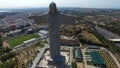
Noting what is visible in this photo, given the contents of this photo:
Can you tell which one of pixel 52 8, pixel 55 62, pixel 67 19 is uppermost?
pixel 52 8

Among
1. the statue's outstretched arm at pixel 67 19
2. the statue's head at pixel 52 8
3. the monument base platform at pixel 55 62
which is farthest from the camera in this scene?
the monument base platform at pixel 55 62

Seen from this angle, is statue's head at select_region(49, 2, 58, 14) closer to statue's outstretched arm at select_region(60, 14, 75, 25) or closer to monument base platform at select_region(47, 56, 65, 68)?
statue's outstretched arm at select_region(60, 14, 75, 25)

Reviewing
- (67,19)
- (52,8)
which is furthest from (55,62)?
(52,8)

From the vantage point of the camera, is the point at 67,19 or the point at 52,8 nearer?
the point at 52,8

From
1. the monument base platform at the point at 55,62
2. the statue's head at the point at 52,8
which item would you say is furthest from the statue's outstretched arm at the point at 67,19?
the monument base platform at the point at 55,62

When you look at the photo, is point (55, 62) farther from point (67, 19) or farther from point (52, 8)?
point (52, 8)

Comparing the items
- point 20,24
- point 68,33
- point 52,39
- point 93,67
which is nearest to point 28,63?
point 93,67

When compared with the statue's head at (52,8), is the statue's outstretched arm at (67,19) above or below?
Answer: below

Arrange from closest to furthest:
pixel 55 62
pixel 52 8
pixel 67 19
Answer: pixel 52 8
pixel 67 19
pixel 55 62

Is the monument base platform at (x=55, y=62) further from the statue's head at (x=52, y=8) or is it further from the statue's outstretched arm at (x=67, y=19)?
the statue's head at (x=52, y=8)

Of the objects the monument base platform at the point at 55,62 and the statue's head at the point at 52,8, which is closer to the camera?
the statue's head at the point at 52,8

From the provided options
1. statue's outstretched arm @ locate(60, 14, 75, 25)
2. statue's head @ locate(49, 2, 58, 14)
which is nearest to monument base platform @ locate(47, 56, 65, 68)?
statue's outstretched arm @ locate(60, 14, 75, 25)
